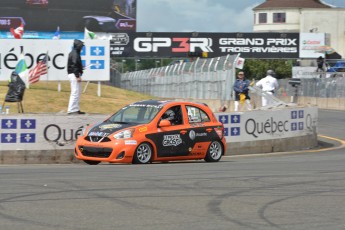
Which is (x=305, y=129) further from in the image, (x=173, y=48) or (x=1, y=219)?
(x=173, y=48)

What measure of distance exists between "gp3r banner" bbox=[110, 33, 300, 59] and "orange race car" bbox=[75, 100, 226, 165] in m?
45.2

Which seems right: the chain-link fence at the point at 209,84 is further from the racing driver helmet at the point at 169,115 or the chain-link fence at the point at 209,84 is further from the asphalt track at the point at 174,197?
the asphalt track at the point at 174,197

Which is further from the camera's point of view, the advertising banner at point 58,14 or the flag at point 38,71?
the advertising banner at point 58,14

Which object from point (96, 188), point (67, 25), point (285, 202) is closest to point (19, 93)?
point (96, 188)

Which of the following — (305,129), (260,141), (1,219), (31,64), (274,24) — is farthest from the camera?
(274,24)

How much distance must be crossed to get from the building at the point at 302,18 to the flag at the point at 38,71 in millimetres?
82386

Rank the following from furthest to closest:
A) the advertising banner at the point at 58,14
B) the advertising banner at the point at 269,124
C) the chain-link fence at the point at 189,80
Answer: the advertising banner at the point at 58,14, the chain-link fence at the point at 189,80, the advertising banner at the point at 269,124

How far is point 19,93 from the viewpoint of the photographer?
23.6 m

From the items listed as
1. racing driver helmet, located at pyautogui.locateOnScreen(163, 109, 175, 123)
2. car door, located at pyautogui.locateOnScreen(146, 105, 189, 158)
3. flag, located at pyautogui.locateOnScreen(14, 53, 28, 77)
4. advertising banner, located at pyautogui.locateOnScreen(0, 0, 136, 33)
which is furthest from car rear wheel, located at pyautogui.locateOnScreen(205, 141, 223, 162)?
advertising banner, located at pyautogui.locateOnScreen(0, 0, 136, 33)

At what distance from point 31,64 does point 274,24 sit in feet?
348

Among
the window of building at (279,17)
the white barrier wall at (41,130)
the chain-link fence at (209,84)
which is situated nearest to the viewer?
the white barrier wall at (41,130)

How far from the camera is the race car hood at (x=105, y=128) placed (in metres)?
17.3

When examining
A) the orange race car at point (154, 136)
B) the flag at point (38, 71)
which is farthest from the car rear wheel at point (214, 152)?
the flag at point (38, 71)

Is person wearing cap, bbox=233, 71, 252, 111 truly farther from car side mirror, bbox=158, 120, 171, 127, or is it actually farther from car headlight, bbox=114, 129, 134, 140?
car headlight, bbox=114, 129, 134, 140
